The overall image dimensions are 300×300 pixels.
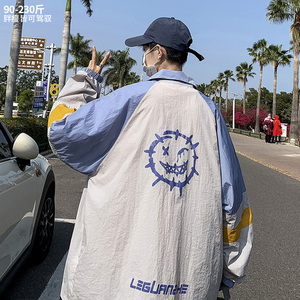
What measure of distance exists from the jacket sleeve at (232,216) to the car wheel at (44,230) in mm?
2354

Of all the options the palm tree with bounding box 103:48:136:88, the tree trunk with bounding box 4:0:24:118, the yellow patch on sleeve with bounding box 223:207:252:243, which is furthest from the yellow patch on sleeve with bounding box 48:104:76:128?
the palm tree with bounding box 103:48:136:88

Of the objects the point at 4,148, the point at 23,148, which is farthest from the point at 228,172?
the point at 4,148

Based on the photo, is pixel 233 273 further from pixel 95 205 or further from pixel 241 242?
pixel 95 205

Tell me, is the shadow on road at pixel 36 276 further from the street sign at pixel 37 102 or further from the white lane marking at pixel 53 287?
the street sign at pixel 37 102

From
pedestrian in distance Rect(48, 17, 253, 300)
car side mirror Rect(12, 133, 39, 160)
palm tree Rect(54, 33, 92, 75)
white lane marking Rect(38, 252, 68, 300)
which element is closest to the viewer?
pedestrian in distance Rect(48, 17, 253, 300)

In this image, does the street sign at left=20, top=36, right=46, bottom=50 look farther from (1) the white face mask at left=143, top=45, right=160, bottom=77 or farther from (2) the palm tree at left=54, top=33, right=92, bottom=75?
(1) the white face mask at left=143, top=45, right=160, bottom=77

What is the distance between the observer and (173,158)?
4.59 ft

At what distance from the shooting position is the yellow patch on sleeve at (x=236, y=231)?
1.48 metres

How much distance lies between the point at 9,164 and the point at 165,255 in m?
1.86

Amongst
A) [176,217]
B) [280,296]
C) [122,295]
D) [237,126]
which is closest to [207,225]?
[176,217]

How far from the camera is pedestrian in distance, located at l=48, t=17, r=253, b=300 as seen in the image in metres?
1.36

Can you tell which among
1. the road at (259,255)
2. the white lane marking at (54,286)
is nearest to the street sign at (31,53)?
the road at (259,255)

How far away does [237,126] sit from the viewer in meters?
70.2

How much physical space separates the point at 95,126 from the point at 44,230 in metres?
2.61
